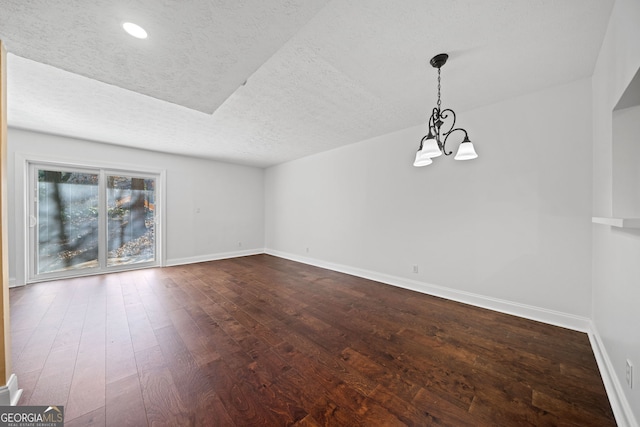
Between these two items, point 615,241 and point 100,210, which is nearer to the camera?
point 615,241

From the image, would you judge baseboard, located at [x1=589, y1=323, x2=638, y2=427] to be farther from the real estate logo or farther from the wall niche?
the real estate logo

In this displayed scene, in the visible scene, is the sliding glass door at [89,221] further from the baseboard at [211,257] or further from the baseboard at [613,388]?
the baseboard at [613,388]

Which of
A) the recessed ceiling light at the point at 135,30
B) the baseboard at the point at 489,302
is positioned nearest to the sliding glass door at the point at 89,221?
the recessed ceiling light at the point at 135,30

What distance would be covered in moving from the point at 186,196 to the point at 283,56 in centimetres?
466

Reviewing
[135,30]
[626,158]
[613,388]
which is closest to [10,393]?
[135,30]

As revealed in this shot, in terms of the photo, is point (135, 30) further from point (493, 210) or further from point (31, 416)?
point (493, 210)

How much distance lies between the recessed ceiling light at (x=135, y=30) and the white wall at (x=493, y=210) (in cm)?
342

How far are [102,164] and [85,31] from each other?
4061 millimetres

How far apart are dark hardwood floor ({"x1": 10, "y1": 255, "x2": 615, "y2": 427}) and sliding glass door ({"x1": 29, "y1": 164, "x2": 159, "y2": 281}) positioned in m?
1.16

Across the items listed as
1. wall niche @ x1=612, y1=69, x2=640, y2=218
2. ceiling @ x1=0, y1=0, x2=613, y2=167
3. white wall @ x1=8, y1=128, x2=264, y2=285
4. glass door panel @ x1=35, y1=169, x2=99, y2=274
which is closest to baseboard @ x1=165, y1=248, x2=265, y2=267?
white wall @ x1=8, y1=128, x2=264, y2=285

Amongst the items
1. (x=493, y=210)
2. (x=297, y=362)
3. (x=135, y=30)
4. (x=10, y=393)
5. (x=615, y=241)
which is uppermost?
(x=135, y=30)

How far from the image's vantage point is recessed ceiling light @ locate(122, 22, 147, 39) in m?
1.35

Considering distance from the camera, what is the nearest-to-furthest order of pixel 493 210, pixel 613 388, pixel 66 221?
pixel 613 388, pixel 493 210, pixel 66 221

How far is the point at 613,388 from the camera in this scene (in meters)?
1.44
